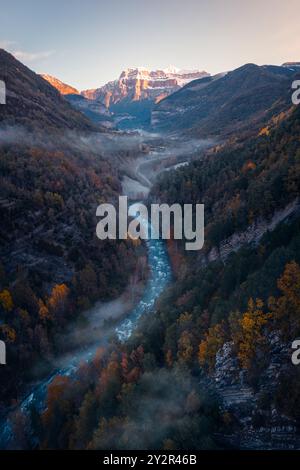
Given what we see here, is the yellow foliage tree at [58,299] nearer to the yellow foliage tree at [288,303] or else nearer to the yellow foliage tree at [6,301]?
the yellow foliage tree at [6,301]

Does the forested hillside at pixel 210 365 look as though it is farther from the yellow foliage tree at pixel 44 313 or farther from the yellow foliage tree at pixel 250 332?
the yellow foliage tree at pixel 44 313

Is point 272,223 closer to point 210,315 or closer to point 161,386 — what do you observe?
point 210,315

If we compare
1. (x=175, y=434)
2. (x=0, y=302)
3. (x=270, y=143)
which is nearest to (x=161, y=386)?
(x=175, y=434)

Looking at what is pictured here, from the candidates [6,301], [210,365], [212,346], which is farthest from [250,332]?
[6,301]

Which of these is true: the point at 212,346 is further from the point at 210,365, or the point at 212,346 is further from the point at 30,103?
the point at 30,103

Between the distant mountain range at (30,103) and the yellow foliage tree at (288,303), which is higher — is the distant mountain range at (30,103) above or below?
above

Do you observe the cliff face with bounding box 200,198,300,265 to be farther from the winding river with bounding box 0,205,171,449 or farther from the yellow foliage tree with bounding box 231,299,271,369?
Result: the yellow foliage tree with bounding box 231,299,271,369

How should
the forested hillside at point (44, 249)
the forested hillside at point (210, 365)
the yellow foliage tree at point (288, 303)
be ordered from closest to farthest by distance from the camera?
the forested hillside at point (210, 365)
the yellow foliage tree at point (288, 303)
the forested hillside at point (44, 249)

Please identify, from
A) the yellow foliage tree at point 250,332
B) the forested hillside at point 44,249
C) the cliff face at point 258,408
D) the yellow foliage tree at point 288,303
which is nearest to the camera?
the cliff face at point 258,408

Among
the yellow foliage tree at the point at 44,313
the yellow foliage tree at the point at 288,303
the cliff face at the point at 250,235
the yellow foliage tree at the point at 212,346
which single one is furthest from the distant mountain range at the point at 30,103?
the yellow foliage tree at the point at 288,303

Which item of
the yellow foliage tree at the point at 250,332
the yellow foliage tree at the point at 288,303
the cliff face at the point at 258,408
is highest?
the yellow foliage tree at the point at 288,303

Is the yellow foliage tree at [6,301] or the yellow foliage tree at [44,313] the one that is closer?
the yellow foliage tree at [6,301]
